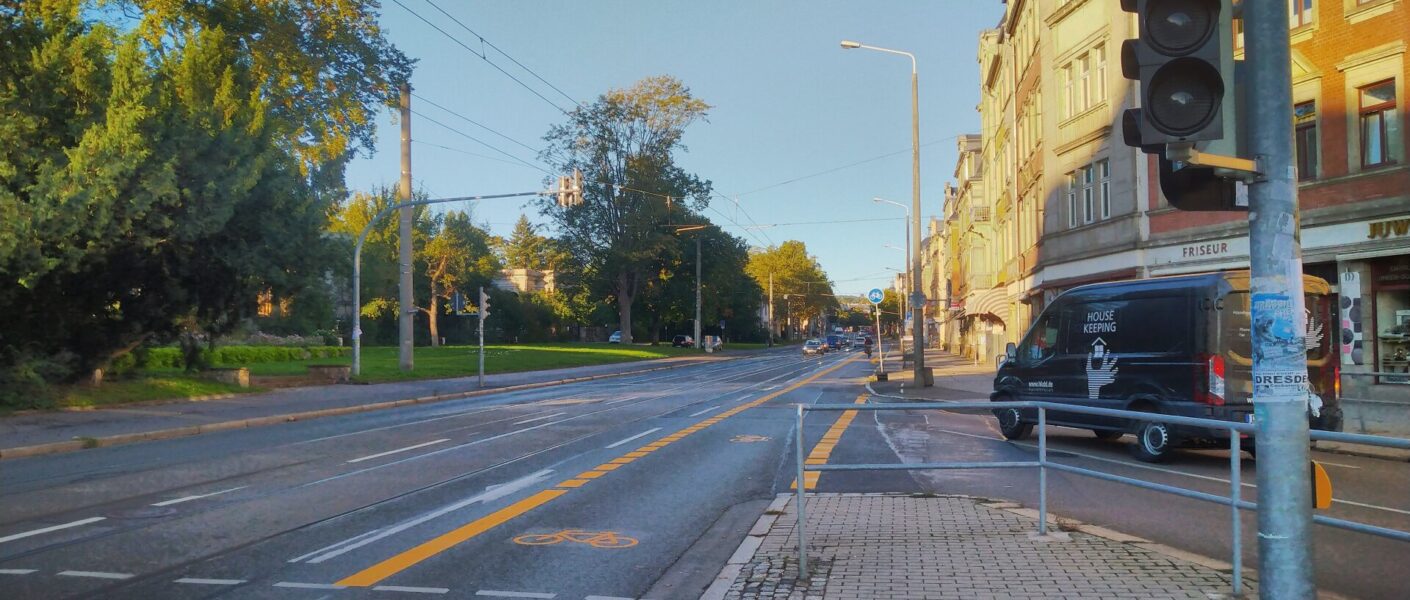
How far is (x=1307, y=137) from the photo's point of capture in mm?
Answer: 20281

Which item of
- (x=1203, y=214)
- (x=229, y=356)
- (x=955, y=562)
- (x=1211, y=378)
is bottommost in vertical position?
(x=955, y=562)

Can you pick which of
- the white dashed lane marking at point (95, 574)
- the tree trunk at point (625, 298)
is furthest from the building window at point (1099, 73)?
the tree trunk at point (625, 298)

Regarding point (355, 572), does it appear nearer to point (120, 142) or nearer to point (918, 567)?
point (918, 567)

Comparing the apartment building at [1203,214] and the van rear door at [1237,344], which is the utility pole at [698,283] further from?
the van rear door at [1237,344]

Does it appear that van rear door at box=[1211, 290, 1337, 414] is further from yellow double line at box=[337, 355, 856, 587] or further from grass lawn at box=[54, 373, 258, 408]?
grass lawn at box=[54, 373, 258, 408]

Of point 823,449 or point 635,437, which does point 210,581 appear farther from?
point 635,437

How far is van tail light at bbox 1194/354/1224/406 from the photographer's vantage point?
11391 millimetres

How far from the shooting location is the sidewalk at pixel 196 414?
14805mm

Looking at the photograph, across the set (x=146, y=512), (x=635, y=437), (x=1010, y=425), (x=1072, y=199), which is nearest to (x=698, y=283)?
(x=1072, y=199)

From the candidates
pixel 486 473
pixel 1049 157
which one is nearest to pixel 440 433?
pixel 486 473

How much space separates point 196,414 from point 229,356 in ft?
47.2

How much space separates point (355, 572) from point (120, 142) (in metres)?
15.5

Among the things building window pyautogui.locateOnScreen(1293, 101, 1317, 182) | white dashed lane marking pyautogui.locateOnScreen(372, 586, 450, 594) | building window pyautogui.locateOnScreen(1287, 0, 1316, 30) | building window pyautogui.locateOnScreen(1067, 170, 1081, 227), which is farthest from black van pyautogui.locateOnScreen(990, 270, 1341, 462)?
building window pyautogui.locateOnScreen(1067, 170, 1081, 227)

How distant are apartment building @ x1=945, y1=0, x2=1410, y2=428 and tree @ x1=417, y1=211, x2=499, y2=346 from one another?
4875 cm
